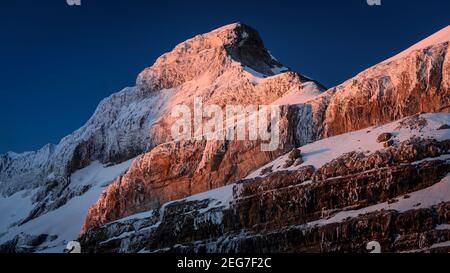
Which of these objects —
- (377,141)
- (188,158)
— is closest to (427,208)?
(377,141)

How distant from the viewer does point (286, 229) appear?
297 ft

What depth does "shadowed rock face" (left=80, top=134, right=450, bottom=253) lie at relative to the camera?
7962 centimetres

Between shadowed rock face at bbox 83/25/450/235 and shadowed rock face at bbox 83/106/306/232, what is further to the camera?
shadowed rock face at bbox 83/106/306/232

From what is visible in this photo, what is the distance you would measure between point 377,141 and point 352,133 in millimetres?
13381

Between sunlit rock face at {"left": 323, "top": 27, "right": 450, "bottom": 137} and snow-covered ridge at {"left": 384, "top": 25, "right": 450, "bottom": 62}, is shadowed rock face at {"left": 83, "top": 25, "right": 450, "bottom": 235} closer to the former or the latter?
sunlit rock face at {"left": 323, "top": 27, "right": 450, "bottom": 137}

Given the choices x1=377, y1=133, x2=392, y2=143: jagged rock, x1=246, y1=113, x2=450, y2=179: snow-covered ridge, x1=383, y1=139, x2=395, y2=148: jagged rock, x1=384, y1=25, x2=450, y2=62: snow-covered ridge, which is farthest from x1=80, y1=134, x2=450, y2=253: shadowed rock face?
x1=384, y1=25, x2=450, y2=62: snow-covered ridge

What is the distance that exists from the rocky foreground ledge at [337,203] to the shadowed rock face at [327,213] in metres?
0.11

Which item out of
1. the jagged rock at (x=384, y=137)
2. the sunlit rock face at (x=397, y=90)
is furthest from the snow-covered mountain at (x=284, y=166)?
the jagged rock at (x=384, y=137)

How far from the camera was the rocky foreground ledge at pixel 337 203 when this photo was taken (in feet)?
264

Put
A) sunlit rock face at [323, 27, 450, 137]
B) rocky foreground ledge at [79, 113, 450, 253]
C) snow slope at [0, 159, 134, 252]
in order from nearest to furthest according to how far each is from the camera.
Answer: rocky foreground ledge at [79, 113, 450, 253]
sunlit rock face at [323, 27, 450, 137]
snow slope at [0, 159, 134, 252]

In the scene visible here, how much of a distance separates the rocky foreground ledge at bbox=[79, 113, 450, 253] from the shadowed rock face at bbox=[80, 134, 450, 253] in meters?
0.11

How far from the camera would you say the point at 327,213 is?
9038 centimetres
